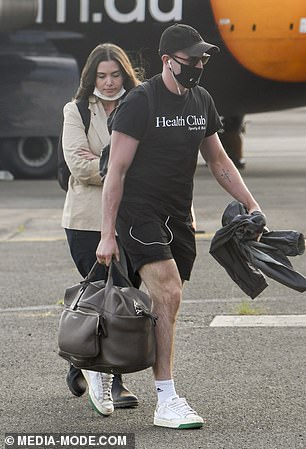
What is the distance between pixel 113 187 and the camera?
618cm

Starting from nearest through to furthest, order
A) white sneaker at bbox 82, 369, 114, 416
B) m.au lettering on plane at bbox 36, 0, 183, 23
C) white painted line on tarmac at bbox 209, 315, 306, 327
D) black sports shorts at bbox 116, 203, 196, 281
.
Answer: black sports shorts at bbox 116, 203, 196, 281 → white sneaker at bbox 82, 369, 114, 416 → white painted line on tarmac at bbox 209, 315, 306, 327 → m.au lettering on plane at bbox 36, 0, 183, 23

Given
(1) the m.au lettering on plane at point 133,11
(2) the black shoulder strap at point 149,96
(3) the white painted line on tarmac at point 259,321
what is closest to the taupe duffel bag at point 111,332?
Result: (2) the black shoulder strap at point 149,96

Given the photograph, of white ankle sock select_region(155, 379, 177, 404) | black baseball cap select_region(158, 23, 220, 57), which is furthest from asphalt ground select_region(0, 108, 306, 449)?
black baseball cap select_region(158, 23, 220, 57)

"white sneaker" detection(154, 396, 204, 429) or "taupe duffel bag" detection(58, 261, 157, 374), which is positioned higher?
"taupe duffel bag" detection(58, 261, 157, 374)

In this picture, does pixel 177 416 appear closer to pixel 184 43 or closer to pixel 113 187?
pixel 113 187

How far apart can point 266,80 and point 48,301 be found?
9788 millimetres

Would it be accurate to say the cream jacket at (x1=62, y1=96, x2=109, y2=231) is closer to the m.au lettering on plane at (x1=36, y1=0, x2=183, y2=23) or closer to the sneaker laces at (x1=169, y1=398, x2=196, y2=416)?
the sneaker laces at (x1=169, y1=398, x2=196, y2=416)

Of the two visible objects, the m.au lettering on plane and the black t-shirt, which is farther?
the m.au lettering on plane

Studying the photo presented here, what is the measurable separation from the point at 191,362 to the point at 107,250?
183 cm

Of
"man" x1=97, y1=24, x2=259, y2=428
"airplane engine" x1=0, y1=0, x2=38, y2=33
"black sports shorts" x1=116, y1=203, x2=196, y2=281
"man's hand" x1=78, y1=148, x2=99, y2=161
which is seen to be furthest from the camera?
"airplane engine" x1=0, y1=0, x2=38, y2=33

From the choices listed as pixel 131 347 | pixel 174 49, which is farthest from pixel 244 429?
pixel 174 49

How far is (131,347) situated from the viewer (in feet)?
20.0

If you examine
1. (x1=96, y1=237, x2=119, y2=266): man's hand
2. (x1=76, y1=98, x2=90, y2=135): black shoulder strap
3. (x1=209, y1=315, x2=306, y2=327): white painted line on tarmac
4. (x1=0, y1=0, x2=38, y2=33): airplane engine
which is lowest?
(x1=0, y1=0, x2=38, y2=33): airplane engine

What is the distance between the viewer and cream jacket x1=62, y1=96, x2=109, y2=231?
675cm
